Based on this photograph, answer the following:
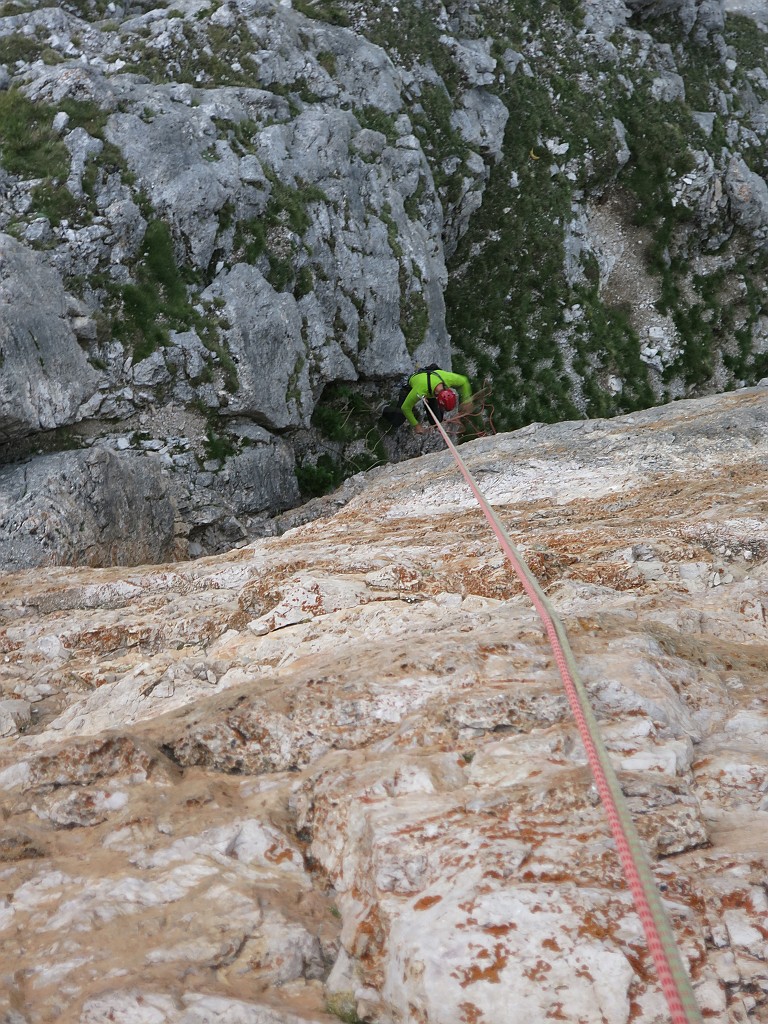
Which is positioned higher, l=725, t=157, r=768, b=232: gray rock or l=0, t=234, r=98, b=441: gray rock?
l=725, t=157, r=768, b=232: gray rock

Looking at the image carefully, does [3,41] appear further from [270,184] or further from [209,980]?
[209,980]

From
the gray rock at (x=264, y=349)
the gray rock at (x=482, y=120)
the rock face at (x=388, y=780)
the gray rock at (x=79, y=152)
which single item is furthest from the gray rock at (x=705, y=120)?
the rock face at (x=388, y=780)

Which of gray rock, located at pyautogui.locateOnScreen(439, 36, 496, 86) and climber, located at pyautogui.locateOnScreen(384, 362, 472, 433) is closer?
climber, located at pyautogui.locateOnScreen(384, 362, 472, 433)

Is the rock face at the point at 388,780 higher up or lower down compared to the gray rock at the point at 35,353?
lower down

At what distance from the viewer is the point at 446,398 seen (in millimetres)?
19156

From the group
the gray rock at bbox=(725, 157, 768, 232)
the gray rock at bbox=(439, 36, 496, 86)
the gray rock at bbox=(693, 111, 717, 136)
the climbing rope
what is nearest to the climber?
the climbing rope

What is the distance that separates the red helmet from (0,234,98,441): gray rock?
8.45 metres

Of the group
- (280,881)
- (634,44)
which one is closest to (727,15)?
(634,44)

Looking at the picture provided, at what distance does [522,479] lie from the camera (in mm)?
12906

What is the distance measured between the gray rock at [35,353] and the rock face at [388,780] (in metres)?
5.64

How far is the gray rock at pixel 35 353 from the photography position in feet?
47.1

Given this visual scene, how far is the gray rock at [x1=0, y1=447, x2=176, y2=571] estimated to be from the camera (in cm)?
1331

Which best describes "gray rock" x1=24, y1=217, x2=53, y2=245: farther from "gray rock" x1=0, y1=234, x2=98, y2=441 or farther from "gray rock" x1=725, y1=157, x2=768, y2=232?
"gray rock" x1=725, y1=157, x2=768, y2=232

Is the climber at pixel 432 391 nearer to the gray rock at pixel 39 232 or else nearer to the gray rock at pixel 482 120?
the gray rock at pixel 39 232
